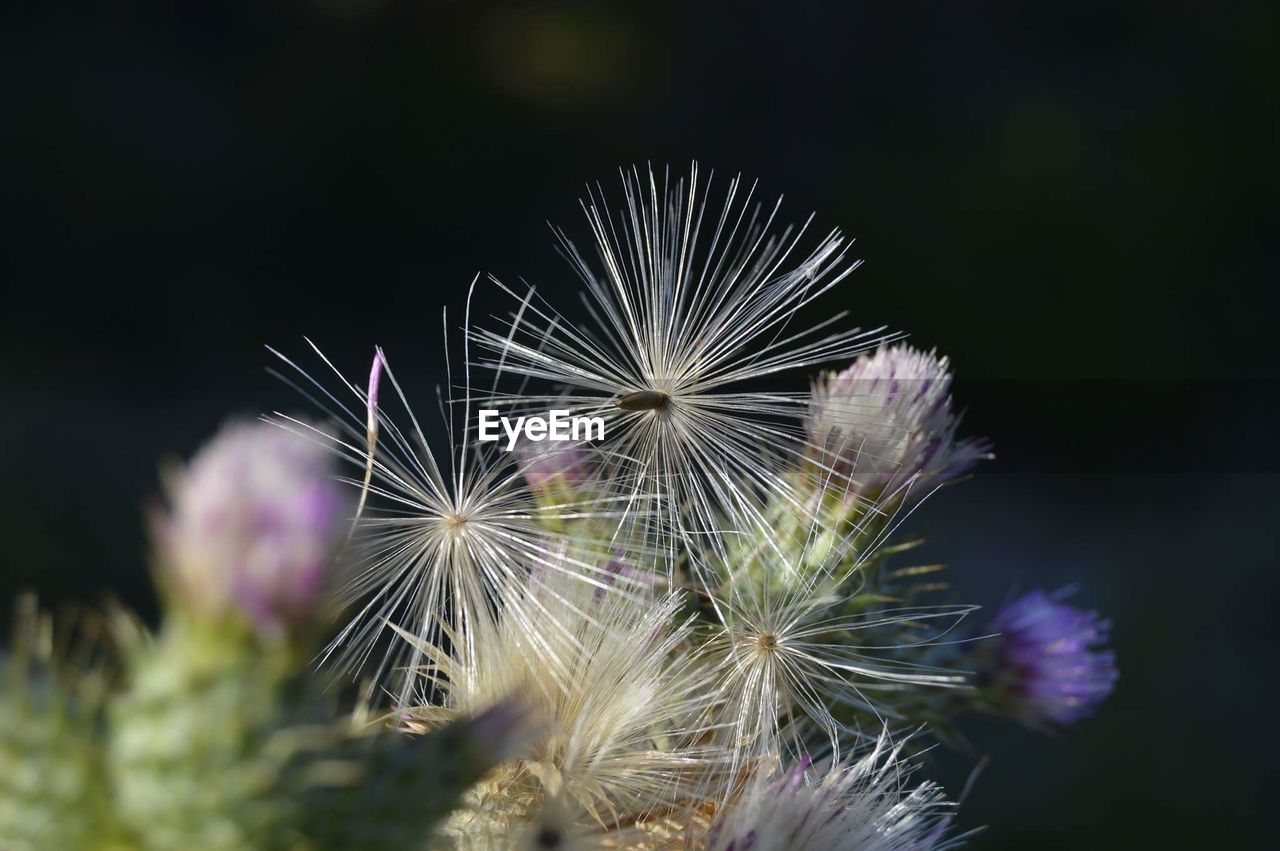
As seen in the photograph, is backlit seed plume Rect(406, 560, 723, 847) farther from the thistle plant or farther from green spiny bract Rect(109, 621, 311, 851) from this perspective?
green spiny bract Rect(109, 621, 311, 851)

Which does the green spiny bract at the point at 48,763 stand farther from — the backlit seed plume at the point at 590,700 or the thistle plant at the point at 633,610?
the backlit seed plume at the point at 590,700

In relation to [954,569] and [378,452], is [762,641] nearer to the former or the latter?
[378,452]

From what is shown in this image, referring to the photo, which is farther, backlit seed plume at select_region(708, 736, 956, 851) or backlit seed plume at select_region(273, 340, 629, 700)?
backlit seed plume at select_region(273, 340, 629, 700)

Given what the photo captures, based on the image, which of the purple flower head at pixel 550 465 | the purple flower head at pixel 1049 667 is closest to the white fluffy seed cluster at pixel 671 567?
the purple flower head at pixel 550 465

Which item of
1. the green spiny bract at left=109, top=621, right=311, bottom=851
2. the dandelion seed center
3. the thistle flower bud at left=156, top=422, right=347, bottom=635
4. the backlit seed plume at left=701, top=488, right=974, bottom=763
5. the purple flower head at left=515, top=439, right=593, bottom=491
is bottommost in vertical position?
the green spiny bract at left=109, top=621, right=311, bottom=851

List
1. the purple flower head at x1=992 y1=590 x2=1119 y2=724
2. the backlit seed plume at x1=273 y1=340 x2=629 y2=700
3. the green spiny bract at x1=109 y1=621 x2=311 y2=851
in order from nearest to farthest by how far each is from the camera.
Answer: the green spiny bract at x1=109 y1=621 x2=311 y2=851, the backlit seed plume at x1=273 y1=340 x2=629 y2=700, the purple flower head at x1=992 y1=590 x2=1119 y2=724

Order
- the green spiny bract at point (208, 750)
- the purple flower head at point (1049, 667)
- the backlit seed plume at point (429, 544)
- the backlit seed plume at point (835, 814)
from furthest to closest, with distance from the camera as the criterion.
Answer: the purple flower head at point (1049, 667), the backlit seed plume at point (429, 544), the backlit seed plume at point (835, 814), the green spiny bract at point (208, 750)

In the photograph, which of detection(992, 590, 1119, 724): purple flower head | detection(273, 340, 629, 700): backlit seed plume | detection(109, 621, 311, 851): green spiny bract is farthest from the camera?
detection(992, 590, 1119, 724): purple flower head

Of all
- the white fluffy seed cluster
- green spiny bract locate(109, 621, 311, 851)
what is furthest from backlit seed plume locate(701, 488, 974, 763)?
green spiny bract locate(109, 621, 311, 851)
